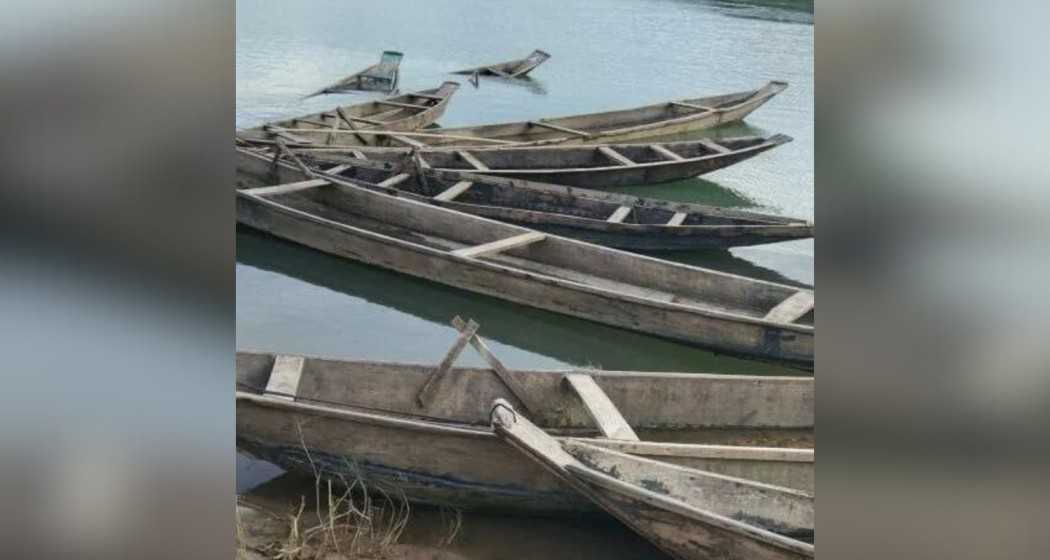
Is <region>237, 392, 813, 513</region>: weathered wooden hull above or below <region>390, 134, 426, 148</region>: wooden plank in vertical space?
below

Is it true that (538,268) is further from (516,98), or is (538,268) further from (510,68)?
(510,68)

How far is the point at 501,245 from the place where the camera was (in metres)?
4.89

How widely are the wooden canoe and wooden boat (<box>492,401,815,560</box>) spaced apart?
4.18 feet

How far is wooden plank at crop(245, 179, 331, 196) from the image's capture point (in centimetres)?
555

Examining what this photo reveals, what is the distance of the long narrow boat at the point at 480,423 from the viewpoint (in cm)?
296

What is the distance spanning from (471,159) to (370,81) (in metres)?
3.85

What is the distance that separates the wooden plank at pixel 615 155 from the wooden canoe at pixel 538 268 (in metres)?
1.84

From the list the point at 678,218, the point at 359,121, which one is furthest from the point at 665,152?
the point at 359,121

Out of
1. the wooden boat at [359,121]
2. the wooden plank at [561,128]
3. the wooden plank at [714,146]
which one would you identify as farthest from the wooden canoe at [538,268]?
the wooden plank at [714,146]

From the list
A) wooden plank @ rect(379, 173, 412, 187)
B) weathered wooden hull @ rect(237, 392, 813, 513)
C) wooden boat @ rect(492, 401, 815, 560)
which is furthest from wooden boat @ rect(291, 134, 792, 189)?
wooden boat @ rect(492, 401, 815, 560)

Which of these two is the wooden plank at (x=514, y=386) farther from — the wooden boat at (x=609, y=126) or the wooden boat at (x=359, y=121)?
the wooden boat at (x=609, y=126)

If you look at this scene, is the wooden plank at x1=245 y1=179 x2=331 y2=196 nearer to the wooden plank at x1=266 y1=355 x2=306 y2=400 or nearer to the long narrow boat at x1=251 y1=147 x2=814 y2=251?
the long narrow boat at x1=251 y1=147 x2=814 y2=251
